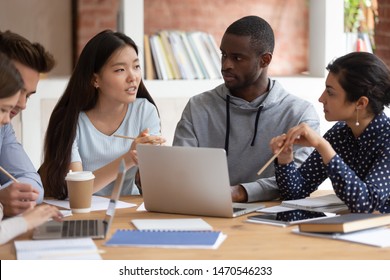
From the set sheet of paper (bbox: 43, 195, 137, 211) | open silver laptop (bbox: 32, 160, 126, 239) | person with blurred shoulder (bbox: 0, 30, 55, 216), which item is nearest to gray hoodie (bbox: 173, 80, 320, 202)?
sheet of paper (bbox: 43, 195, 137, 211)

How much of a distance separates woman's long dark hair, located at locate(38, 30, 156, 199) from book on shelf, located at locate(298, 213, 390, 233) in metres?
1.07

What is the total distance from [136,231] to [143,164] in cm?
32

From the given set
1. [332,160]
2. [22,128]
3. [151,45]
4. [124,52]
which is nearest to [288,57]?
[151,45]

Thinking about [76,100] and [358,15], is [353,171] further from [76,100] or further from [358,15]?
[358,15]

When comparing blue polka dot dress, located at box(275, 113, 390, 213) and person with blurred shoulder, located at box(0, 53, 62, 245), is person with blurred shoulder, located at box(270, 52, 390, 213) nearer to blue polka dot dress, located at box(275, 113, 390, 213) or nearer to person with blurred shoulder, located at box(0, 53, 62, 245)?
blue polka dot dress, located at box(275, 113, 390, 213)

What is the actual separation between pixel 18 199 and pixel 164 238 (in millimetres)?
531

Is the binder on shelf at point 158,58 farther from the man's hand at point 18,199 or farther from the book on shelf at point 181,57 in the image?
the man's hand at point 18,199

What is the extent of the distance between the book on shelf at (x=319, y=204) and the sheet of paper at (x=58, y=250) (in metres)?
0.71

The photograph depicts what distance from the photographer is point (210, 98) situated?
294 cm

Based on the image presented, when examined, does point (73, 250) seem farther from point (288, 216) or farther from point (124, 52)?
point (124, 52)

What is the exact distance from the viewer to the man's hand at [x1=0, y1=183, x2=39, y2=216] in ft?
7.30

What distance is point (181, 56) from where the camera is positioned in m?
4.14

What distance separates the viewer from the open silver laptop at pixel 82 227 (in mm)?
1971

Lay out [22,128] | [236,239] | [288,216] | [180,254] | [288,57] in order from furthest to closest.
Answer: [288,57], [22,128], [288,216], [236,239], [180,254]
